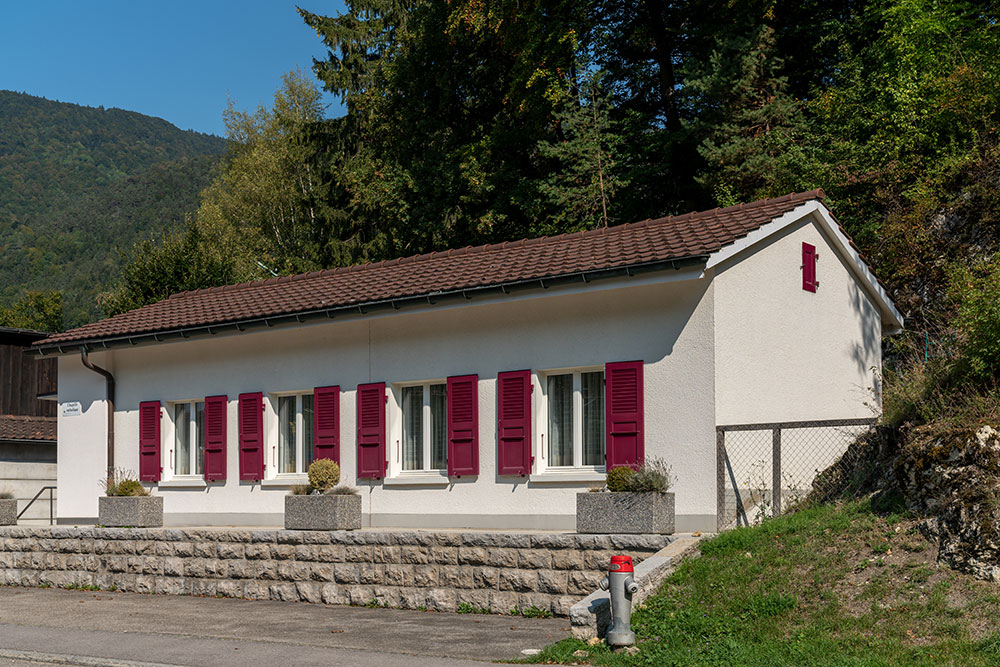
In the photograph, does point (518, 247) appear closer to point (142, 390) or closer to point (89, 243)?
point (142, 390)

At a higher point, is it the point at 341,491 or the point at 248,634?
the point at 341,491

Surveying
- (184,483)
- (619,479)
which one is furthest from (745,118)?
(619,479)

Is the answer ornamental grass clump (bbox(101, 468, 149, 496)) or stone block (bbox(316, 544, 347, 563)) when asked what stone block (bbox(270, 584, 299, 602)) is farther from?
ornamental grass clump (bbox(101, 468, 149, 496))

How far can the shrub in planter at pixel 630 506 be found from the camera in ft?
40.7

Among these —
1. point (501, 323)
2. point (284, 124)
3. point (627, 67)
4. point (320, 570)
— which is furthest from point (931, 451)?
point (284, 124)

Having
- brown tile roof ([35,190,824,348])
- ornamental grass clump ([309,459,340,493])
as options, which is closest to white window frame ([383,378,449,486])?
ornamental grass clump ([309,459,340,493])

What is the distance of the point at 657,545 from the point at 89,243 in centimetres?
9409

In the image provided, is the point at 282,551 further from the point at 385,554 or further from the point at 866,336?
the point at 866,336

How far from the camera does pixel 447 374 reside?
16219mm

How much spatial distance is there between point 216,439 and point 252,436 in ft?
2.79

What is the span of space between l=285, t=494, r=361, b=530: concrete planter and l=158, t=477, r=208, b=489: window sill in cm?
378

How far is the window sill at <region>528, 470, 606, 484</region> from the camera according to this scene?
14.6 m

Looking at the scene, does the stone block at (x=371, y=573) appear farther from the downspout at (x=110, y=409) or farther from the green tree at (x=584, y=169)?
the green tree at (x=584, y=169)

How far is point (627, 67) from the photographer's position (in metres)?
34.1
